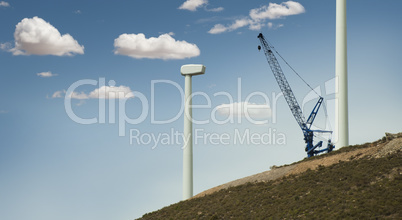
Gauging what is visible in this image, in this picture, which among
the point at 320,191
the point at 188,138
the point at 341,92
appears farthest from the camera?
the point at 188,138

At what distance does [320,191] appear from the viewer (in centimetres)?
4072

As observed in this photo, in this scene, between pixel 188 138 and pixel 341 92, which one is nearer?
pixel 341 92

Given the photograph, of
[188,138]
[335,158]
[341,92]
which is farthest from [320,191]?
[188,138]

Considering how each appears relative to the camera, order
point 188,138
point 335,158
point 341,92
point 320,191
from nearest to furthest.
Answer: point 320,191
point 335,158
point 341,92
point 188,138

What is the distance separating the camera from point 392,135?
5347cm

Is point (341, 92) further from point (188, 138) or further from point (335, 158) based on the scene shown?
point (188, 138)

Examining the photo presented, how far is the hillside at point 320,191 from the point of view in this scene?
117 ft

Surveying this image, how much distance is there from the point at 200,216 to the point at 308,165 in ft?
50.6

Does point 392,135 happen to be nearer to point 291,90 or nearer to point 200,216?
point 200,216

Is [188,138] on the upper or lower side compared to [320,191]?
upper

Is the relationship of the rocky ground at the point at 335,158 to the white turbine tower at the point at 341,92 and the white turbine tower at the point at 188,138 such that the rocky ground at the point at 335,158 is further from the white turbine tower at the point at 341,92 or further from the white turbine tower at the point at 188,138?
the white turbine tower at the point at 188,138

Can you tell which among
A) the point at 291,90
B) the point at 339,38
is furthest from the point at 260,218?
the point at 291,90

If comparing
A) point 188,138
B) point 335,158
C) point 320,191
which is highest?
point 188,138

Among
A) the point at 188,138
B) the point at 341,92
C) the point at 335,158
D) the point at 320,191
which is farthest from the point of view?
the point at 188,138
